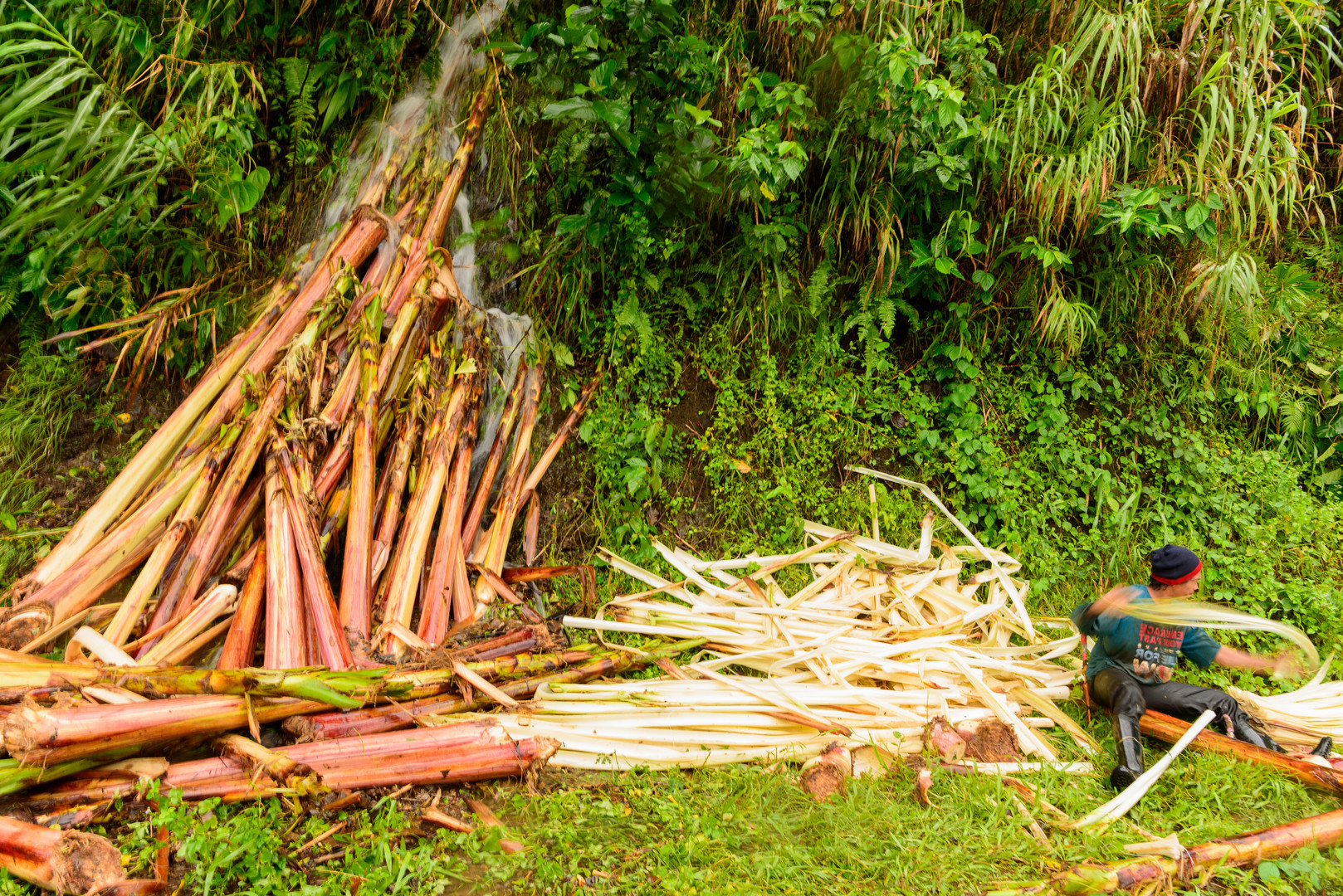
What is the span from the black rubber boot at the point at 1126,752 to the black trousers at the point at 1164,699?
46 mm

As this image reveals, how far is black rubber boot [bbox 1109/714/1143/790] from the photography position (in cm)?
259

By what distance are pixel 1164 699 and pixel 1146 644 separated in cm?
21

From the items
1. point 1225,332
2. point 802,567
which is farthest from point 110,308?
point 1225,332

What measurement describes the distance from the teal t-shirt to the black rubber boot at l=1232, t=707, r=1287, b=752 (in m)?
0.21

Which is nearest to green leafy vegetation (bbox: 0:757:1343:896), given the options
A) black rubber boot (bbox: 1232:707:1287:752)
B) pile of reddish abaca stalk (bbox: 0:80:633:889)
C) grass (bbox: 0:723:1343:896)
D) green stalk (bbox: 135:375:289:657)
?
grass (bbox: 0:723:1343:896)

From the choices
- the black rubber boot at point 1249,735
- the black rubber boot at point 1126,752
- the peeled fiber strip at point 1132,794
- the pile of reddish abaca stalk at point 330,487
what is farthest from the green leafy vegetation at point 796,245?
the peeled fiber strip at point 1132,794

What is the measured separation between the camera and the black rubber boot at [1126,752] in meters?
2.59

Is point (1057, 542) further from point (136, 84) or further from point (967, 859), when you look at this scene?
point (136, 84)

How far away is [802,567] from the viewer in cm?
370

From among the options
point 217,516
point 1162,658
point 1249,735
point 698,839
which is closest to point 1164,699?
point 1162,658

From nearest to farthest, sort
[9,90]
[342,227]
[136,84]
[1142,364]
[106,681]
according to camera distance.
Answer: [106,681] < [9,90] < [136,84] < [342,227] < [1142,364]

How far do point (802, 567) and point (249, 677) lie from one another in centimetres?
244

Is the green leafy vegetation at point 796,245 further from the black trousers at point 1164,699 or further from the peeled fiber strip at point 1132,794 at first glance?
the peeled fiber strip at point 1132,794

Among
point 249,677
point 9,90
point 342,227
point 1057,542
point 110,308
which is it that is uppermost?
point 9,90
